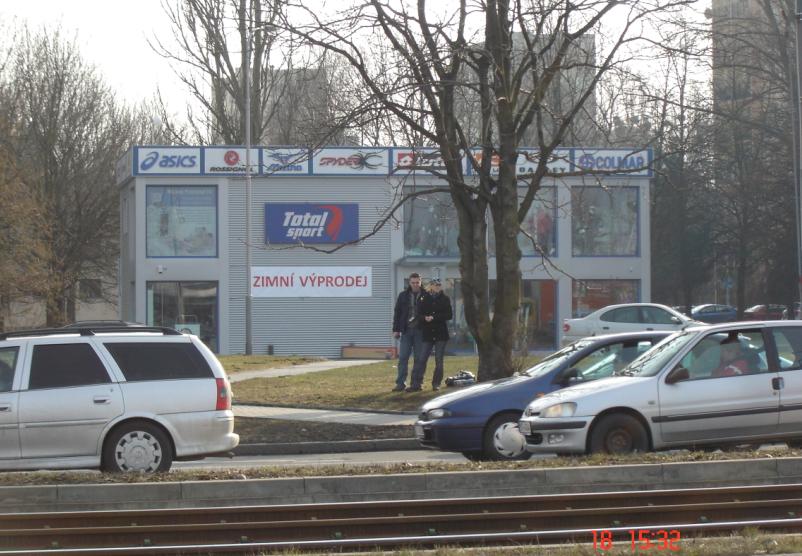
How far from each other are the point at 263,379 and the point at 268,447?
9546 mm

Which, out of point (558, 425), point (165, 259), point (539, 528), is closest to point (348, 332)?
point (165, 259)

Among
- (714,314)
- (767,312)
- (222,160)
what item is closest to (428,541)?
(222,160)

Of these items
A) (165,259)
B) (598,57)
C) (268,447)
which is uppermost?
(598,57)

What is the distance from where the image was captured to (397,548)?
301 inches

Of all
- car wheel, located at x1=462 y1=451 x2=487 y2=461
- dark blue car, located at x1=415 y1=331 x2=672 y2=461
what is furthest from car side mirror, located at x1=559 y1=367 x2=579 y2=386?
car wheel, located at x1=462 y1=451 x2=487 y2=461

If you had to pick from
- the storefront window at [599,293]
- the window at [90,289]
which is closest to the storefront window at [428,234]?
the storefront window at [599,293]

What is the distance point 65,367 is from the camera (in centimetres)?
1130

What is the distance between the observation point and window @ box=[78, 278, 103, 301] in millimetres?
55938

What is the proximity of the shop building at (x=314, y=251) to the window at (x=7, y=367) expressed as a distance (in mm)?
29900

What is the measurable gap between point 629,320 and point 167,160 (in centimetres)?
2042

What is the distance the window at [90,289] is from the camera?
5594 cm

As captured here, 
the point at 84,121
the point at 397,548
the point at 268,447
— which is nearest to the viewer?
the point at 397,548

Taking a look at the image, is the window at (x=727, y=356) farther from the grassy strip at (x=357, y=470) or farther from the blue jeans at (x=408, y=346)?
the blue jeans at (x=408, y=346)

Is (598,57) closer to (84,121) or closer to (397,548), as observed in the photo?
(397,548)
